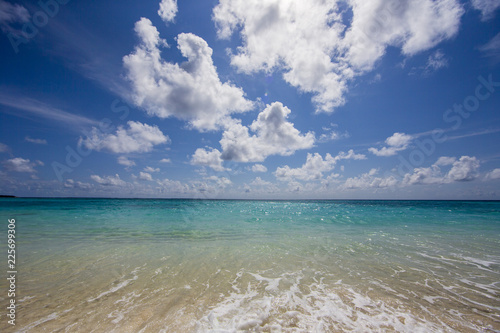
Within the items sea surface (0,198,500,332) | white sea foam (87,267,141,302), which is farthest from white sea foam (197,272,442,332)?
white sea foam (87,267,141,302)

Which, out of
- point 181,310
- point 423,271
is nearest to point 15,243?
point 181,310

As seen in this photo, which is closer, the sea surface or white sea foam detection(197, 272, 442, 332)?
white sea foam detection(197, 272, 442, 332)

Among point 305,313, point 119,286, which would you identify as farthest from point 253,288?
point 119,286

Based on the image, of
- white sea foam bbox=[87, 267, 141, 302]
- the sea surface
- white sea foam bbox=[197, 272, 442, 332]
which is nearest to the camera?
white sea foam bbox=[197, 272, 442, 332]

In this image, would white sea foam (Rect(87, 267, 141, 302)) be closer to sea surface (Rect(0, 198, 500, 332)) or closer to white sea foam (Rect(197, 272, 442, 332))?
sea surface (Rect(0, 198, 500, 332))

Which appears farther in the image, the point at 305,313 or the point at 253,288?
Result: the point at 253,288

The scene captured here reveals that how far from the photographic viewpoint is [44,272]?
6883 mm

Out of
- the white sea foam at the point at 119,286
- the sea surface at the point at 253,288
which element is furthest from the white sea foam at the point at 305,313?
the white sea foam at the point at 119,286

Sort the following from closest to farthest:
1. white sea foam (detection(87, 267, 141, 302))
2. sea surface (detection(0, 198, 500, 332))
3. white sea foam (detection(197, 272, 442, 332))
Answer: white sea foam (detection(197, 272, 442, 332)) < sea surface (detection(0, 198, 500, 332)) < white sea foam (detection(87, 267, 141, 302))

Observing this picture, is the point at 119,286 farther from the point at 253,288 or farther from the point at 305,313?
the point at 305,313

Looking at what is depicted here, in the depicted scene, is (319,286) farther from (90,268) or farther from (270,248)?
(90,268)

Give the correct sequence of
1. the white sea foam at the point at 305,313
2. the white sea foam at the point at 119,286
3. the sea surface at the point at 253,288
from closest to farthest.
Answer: the white sea foam at the point at 305,313 → the sea surface at the point at 253,288 → the white sea foam at the point at 119,286

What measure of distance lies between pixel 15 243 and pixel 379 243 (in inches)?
803

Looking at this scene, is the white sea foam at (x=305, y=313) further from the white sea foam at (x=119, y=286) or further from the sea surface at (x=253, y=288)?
the white sea foam at (x=119, y=286)
